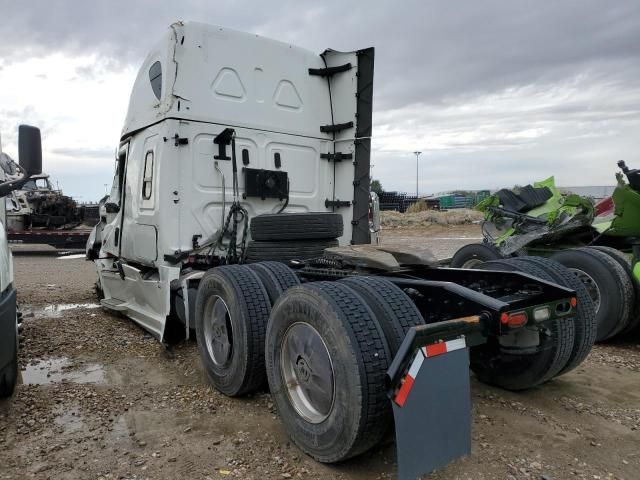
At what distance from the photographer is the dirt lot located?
108 inches

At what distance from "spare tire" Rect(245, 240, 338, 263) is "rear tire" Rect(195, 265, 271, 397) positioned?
2.28 ft

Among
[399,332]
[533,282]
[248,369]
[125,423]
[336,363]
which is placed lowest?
[125,423]

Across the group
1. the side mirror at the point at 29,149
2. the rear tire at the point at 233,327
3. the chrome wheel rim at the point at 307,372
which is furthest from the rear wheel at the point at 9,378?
the chrome wheel rim at the point at 307,372

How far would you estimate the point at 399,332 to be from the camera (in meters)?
2.55

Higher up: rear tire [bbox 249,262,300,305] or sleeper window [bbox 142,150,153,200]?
sleeper window [bbox 142,150,153,200]

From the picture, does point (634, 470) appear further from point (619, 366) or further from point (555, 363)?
point (619, 366)

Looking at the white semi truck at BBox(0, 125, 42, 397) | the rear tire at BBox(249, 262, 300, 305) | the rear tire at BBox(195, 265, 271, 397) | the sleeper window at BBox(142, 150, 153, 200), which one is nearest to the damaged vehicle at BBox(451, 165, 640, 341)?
the rear tire at BBox(249, 262, 300, 305)

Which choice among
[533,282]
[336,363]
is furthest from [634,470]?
[336,363]

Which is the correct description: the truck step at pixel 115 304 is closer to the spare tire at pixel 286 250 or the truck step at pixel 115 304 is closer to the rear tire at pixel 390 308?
the spare tire at pixel 286 250

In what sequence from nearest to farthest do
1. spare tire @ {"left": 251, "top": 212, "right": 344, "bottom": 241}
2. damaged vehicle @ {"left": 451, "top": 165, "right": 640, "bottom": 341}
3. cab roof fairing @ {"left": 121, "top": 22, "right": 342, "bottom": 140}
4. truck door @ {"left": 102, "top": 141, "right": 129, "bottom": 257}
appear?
spare tire @ {"left": 251, "top": 212, "right": 344, "bottom": 241} → cab roof fairing @ {"left": 121, "top": 22, "right": 342, "bottom": 140} → damaged vehicle @ {"left": 451, "top": 165, "right": 640, "bottom": 341} → truck door @ {"left": 102, "top": 141, "right": 129, "bottom": 257}

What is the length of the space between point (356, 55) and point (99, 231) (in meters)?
4.16

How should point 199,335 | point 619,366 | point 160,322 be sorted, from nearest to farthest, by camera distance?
point 199,335 → point 619,366 → point 160,322

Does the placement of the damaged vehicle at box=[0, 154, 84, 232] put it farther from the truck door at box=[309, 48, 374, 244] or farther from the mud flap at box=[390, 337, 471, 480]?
the mud flap at box=[390, 337, 471, 480]

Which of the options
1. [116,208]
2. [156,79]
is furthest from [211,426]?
[116,208]
